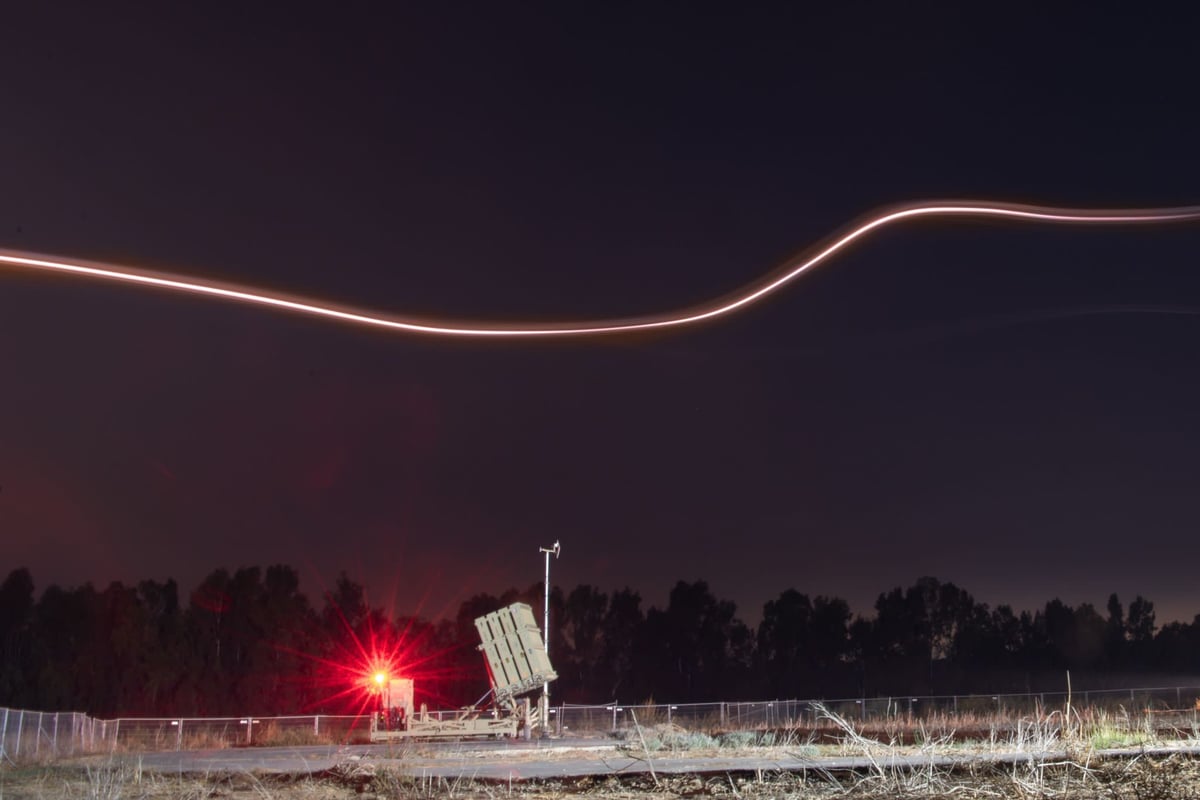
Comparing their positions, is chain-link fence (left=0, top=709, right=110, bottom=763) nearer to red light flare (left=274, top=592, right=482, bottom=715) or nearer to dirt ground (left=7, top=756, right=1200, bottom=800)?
dirt ground (left=7, top=756, right=1200, bottom=800)

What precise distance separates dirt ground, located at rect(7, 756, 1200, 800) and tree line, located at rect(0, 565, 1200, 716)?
191 ft

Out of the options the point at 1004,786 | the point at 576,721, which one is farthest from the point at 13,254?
the point at 576,721

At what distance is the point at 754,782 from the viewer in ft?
49.5

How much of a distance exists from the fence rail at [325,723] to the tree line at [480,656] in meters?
25.0

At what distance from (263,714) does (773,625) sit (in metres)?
56.9

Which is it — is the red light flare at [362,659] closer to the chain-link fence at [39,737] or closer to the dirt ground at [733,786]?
the chain-link fence at [39,737]

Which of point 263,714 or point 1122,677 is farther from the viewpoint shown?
point 1122,677

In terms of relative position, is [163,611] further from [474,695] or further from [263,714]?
[474,695]

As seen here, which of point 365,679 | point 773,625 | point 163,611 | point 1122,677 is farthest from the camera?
point 773,625

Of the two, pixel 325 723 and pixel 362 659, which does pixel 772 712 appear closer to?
pixel 325 723

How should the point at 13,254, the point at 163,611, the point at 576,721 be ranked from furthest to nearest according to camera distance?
1. the point at 163,611
2. the point at 576,721
3. the point at 13,254

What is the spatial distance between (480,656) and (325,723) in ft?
166

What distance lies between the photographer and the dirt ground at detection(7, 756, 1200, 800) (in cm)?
1259

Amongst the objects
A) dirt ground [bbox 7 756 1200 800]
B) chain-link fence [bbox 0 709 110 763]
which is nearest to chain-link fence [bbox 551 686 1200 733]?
chain-link fence [bbox 0 709 110 763]
